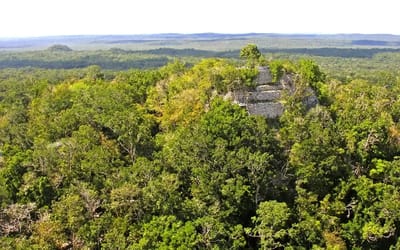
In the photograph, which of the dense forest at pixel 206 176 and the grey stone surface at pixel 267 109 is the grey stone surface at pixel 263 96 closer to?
the grey stone surface at pixel 267 109

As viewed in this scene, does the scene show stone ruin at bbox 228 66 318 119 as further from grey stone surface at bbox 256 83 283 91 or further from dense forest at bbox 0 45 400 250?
dense forest at bbox 0 45 400 250

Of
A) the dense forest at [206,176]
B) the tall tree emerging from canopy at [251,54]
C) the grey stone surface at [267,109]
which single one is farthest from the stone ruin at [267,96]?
the tall tree emerging from canopy at [251,54]

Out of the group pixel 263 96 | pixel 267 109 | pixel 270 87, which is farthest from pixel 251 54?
pixel 267 109

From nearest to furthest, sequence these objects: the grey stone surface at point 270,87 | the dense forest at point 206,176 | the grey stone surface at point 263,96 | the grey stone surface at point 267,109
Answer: the dense forest at point 206,176, the grey stone surface at point 267,109, the grey stone surface at point 263,96, the grey stone surface at point 270,87

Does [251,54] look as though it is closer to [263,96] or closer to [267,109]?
[263,96]

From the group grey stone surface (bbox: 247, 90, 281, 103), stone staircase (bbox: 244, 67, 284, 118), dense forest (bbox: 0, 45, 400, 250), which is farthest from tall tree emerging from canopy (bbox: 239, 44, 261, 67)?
grey stone surface (bbox: 247, 90, 281, 103)

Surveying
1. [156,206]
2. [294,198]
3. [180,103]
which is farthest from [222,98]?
[156,206]
